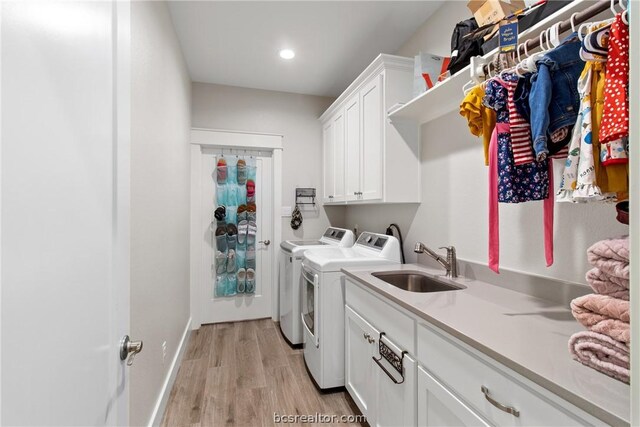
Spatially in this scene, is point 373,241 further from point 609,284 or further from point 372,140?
point 609,284

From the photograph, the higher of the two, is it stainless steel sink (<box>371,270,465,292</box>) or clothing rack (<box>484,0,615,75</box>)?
clothing rack (<box>484,0,615,75</box>)

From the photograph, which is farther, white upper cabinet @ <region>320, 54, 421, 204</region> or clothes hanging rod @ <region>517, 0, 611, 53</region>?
white upper cabinet @ <region>320, 54, 421, 204</region>

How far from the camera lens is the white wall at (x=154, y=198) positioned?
1.35m

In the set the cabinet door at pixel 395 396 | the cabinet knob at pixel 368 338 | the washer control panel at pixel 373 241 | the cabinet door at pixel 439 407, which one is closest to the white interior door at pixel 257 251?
the washer control panel at pixel 373 241

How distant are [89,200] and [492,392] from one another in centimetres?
114

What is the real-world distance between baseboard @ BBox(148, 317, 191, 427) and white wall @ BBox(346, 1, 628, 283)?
1.90m

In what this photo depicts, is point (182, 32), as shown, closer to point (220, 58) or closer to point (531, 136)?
A: point (220, 58)

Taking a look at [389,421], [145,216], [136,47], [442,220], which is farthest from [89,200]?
[442,220]

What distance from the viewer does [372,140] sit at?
7.39ft

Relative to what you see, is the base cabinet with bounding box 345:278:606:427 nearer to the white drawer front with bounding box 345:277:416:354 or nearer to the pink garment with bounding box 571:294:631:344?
the white drawer front with bounding box 345:277:416:354

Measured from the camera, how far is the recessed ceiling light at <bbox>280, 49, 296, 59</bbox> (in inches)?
100

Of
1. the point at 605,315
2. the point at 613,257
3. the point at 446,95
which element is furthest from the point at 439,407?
the point at 446,95

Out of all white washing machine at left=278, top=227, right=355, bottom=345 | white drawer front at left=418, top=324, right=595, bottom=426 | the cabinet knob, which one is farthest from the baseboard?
white drawer front at left=418, top=324, right=595, bottom=426

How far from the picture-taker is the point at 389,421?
56.6 inches
